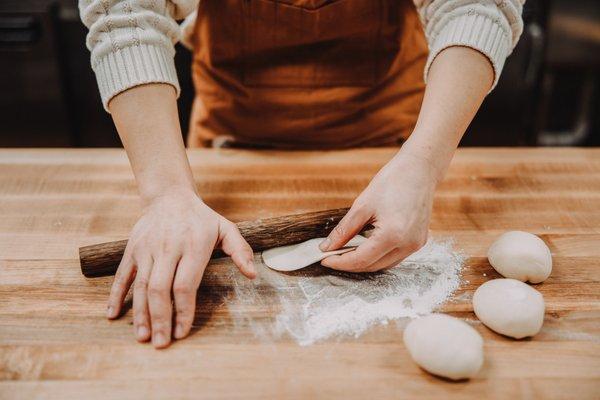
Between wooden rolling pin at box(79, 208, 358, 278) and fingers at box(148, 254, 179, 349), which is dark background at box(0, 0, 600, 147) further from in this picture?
fingers at box(148, 254, 179, 349)

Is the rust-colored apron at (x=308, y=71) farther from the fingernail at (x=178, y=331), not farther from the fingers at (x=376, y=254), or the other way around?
the fingernail at (x=178, y=331)

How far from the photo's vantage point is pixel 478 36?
938 mm

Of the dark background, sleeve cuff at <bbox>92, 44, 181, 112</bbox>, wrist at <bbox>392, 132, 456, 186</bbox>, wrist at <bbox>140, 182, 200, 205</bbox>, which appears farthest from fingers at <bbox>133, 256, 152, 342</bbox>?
the dark background

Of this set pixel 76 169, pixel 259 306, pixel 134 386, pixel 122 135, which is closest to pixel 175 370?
pixel 134 386

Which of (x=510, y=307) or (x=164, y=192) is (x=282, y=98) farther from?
(x=510, y=307)

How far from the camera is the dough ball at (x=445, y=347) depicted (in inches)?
26.5

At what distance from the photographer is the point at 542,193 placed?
113 centimetres

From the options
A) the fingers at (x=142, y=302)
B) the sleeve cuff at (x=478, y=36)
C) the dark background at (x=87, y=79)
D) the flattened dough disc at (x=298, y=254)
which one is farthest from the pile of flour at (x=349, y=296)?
the dark background at (x=87, y=79)

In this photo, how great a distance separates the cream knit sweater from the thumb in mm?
343

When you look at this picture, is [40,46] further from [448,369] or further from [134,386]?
[448,369]

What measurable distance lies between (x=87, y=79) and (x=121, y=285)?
5.12 feet

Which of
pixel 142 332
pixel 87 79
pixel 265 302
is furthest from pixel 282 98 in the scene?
pixel 87 79

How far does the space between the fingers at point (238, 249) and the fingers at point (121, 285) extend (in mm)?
142

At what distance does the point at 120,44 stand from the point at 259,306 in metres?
0.51
